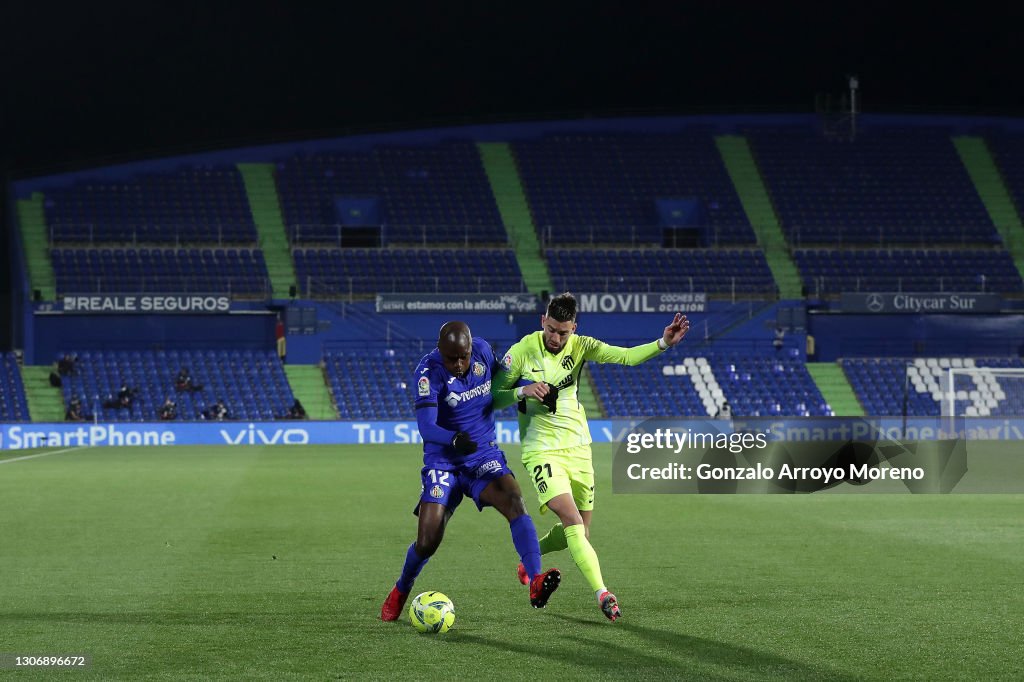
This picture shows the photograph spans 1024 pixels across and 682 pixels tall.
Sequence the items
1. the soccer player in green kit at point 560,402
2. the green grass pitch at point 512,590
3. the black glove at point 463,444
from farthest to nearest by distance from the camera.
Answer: the soccer player in green kit at point 560,402
the black glove at point 463,444
the green grass pitch at point 512,590

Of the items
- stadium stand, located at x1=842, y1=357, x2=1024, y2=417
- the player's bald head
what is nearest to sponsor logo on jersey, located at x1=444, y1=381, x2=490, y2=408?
the player's bald head

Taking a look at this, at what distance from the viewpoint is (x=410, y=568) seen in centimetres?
916

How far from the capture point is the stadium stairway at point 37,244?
5078 centimetres

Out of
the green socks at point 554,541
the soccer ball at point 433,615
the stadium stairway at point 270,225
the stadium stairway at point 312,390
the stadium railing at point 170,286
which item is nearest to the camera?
the soccer ball at point 433,615

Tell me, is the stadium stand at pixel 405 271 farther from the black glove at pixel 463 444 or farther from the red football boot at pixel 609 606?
the black glove at pixel 463 444

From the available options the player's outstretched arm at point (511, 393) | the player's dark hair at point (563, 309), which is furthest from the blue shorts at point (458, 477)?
the player's dark hair at point (563, 309)

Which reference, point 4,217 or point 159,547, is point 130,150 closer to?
point 4,217

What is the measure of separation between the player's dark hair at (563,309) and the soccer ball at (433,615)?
84.5 inches

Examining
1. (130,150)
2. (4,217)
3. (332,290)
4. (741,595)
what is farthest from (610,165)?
(741,595)

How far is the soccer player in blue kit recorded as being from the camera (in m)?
8.91

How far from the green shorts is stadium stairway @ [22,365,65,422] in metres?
38.6

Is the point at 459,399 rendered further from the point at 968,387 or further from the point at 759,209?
the point at 759,209

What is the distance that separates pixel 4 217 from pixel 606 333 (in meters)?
24.5

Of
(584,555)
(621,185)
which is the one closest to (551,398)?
(584,555)
